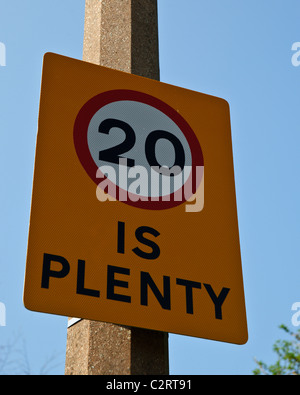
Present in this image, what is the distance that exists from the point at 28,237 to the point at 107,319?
0.39 meters

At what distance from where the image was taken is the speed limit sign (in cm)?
239

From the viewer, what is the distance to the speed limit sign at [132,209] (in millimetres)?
2395

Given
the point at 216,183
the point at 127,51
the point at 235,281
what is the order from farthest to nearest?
the point at 127,51
the point at 216,183
the point at 235,281

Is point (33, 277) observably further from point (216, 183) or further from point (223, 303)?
point (216, 183)

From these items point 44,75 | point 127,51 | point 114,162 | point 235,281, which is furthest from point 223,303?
point 127,51

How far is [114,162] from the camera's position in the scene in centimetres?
272

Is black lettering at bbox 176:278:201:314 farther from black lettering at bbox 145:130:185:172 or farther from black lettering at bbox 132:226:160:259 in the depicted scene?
black lettering at bbox 145:130:185:172

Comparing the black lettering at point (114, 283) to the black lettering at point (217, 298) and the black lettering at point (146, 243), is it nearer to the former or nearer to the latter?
the black lettering at point (146, 243)

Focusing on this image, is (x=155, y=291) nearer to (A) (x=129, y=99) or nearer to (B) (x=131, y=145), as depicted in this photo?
(B) (x=131, y=145)

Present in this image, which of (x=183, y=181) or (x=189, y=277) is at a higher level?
(x=183, y=181)

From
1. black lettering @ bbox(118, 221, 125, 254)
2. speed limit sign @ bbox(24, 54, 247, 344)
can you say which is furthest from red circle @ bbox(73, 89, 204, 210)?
black lettering @ bbox(118, 221, 125, 254)

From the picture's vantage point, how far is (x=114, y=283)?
2.42 metres

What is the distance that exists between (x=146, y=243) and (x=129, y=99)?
2.25 feet

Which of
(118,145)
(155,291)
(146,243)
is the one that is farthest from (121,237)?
(118,145)
